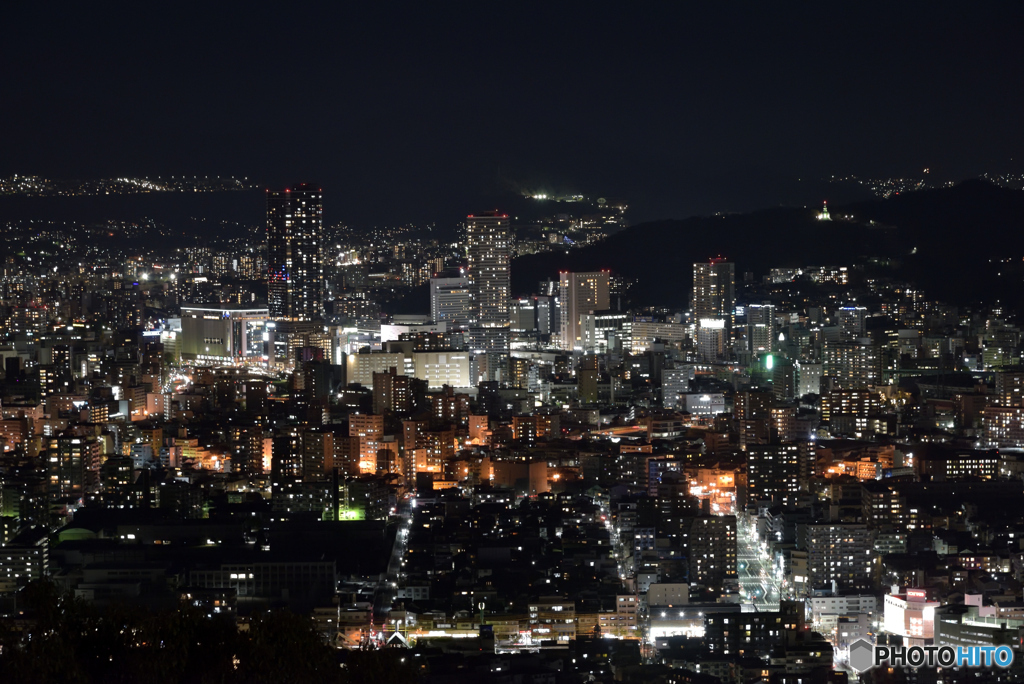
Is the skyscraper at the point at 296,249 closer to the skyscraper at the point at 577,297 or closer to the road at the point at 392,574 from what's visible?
the skyscraper at the point at 577,297

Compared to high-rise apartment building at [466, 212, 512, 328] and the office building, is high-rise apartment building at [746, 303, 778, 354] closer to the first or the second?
high-rise apartment building at [466, 212, 512, 328]

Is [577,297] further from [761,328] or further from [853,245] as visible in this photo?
[853,245]

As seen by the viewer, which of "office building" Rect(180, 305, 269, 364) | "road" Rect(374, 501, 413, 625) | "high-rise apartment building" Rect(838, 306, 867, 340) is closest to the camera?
"road" Rect(374, 501, 413, 625)

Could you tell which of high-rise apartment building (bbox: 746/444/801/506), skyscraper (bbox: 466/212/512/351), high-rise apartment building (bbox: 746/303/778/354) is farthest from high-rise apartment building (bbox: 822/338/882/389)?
high-rise apartment building (bbox: 746/444/801/506)

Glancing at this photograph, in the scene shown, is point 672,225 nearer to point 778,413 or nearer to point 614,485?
point 778,413

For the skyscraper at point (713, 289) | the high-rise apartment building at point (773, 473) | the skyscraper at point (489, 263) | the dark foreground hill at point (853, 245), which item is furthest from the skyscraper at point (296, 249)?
the high-rise apartment building at point (773, 473)

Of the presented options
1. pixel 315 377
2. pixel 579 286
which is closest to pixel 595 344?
pixel 579 286
